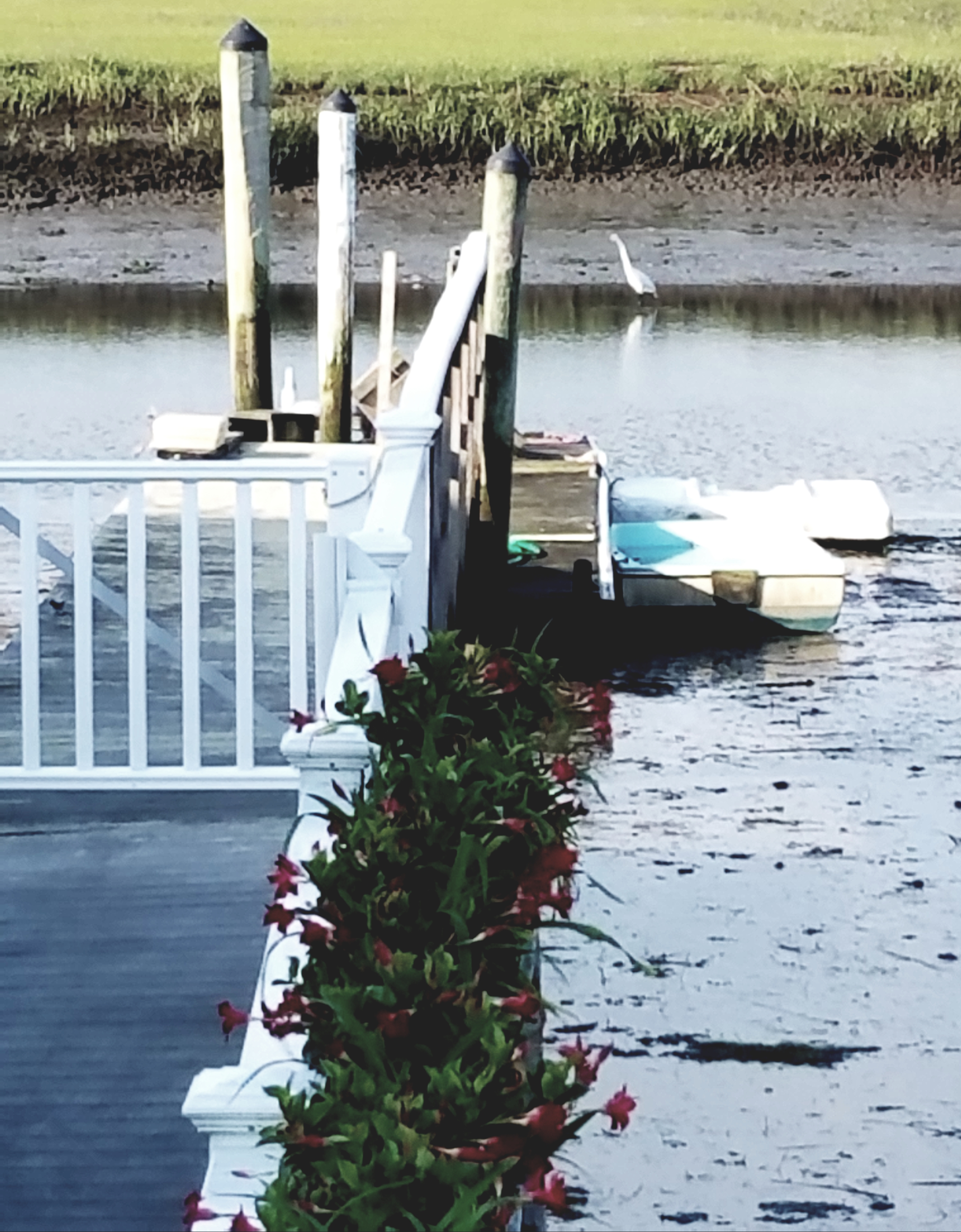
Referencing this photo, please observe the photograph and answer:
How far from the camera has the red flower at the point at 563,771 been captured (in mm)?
4699

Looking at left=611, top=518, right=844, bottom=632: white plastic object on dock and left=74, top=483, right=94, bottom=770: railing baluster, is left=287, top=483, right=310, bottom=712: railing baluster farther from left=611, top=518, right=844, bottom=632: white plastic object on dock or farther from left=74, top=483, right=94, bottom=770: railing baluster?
left=611, top=518, right=844, bottom=632: white plastic object on dock

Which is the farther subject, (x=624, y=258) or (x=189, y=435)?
(x=624, y=258)

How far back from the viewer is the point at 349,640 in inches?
199

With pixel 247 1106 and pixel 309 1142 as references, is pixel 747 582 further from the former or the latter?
pixel 309 1142

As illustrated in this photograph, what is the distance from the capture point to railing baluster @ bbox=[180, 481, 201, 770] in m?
5.91

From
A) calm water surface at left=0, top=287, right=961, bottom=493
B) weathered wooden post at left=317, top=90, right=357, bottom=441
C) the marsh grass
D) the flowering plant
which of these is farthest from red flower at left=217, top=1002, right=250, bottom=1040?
the marsh grass

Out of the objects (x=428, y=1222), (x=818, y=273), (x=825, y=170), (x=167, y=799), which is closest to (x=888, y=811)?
(x=167, y=799)

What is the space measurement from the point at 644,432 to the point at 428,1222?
16.8 meters

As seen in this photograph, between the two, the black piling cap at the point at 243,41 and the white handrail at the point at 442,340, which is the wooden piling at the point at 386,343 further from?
the black piling cap at the point at 243,41

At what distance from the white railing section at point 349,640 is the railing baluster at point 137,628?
1.32 ft

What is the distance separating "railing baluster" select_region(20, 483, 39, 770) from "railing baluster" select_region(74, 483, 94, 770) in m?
0.09

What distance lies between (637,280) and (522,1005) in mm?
24019

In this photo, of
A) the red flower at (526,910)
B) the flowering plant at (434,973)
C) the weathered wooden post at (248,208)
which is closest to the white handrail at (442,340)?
the flowering plant at (434,973)

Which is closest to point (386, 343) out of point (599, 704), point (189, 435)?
point (189, 435)
